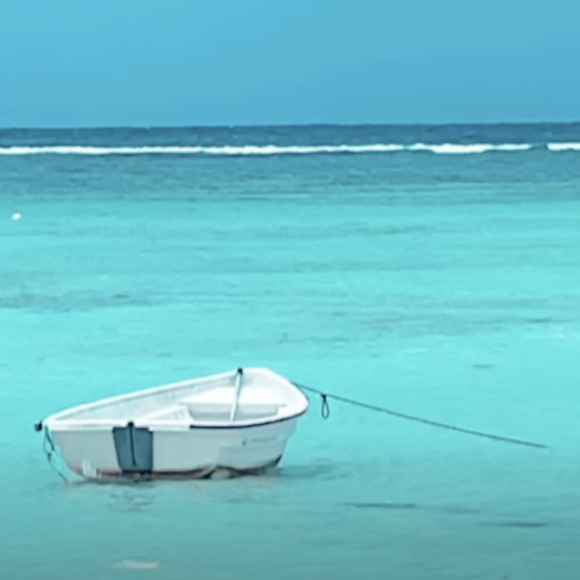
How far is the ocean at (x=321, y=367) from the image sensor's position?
719cm

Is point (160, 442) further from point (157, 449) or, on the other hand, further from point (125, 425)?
point (125, 425)

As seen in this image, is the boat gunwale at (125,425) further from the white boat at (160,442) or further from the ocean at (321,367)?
the ocean at (321,367)

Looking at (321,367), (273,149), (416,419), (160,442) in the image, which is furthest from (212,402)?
(273,149)

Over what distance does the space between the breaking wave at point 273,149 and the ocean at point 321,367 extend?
31.4 metres

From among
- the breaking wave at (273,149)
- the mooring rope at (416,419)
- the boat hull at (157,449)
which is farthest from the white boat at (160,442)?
the breaking wave at (273,149)

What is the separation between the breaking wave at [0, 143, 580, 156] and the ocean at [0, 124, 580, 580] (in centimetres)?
3136

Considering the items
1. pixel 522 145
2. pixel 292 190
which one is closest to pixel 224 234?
pixel 292 190

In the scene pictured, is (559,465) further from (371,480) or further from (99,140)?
(99,140)

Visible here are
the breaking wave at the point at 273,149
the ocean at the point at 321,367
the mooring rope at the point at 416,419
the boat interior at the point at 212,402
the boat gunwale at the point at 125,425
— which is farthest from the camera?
the breaking wave at the point at 273,149

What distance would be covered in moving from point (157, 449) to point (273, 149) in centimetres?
5932

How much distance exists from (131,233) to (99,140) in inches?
2374

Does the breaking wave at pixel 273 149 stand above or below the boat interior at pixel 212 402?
below

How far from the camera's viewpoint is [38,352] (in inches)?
509

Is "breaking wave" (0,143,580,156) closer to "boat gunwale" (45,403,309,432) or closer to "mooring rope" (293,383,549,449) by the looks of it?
"mooring rope" (293,383,549,449)
